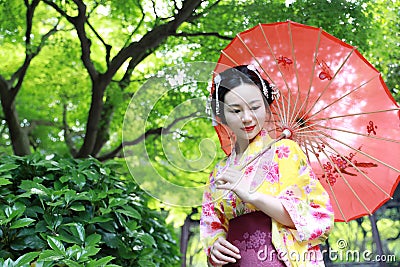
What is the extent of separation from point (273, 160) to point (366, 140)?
0.63 metres

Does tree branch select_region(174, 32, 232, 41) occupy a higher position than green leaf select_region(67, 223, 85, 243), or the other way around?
tree branch select_region(174, 32, 232, 41)

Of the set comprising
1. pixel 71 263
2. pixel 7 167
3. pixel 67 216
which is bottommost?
pixel 71 263

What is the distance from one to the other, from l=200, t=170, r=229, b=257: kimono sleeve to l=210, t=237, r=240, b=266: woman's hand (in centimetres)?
5

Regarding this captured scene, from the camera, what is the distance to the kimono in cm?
166

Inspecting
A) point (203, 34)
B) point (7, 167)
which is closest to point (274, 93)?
point (7, 167)

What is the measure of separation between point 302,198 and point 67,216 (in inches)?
43.6

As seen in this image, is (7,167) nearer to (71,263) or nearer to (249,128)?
(71,263)

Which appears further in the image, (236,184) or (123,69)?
(123,69)

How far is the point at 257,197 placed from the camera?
63.4 inches

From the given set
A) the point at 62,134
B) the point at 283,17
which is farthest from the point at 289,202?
the point at 62,134

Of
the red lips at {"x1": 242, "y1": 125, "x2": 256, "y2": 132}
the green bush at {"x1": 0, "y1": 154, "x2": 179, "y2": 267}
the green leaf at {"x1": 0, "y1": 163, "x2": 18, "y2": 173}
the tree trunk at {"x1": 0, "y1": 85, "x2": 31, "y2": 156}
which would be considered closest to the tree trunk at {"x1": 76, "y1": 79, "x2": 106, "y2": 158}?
the tree trunk at {"x1": 0, "y1": 85, "x2": 31, "y2": 156}

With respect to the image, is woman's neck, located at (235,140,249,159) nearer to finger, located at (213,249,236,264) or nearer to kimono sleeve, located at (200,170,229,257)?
kimono sleeve, located at (200,170,229,257)

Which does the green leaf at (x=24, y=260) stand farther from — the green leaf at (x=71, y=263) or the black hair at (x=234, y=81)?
the black hair at (x=234, y=81)

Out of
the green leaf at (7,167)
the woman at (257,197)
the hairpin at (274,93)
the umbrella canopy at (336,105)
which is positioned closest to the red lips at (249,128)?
the woman at (257,197)
